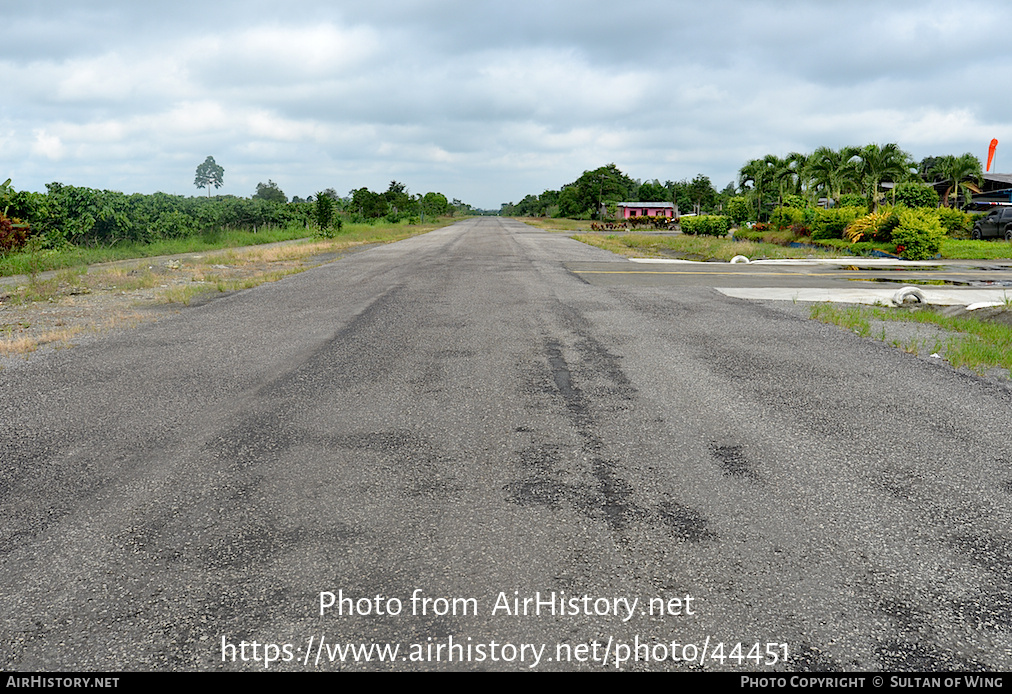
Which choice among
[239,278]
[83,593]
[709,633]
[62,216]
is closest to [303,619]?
[83,593]

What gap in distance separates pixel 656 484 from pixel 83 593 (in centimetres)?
312

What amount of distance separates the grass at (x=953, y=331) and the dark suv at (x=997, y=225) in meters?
Result: 25.3

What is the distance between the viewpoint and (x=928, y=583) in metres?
2.93

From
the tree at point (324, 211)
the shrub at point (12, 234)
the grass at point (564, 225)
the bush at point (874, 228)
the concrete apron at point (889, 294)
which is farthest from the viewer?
the grass at point (564, 225)

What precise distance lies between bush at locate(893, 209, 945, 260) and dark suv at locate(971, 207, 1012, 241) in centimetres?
857

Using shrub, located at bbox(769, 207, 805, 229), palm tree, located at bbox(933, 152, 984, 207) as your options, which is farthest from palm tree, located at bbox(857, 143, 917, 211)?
shrub, located at bbox(769, 207, 805, 229)

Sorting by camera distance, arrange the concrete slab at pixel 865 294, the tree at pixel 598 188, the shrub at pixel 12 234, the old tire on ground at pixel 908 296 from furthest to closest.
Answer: the tree at pixel 598 188 → the shrub at pixel 12 234 → the concrete slab at pixel 865 294 → the old tire on ground at pixel 908 296

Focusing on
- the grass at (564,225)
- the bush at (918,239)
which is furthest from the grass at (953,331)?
the grass at (564,225)

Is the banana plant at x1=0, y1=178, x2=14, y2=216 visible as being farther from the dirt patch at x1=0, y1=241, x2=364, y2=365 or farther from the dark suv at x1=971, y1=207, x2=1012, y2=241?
the dark suv at x1=971, y1=207, x2=1012, y2=241

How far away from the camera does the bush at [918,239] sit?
23.9 metres

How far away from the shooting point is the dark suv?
30016 millimetres

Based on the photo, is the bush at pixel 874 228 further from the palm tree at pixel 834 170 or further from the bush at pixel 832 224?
the palm tree at pixel 834 170

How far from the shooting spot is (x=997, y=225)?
30.4 metres

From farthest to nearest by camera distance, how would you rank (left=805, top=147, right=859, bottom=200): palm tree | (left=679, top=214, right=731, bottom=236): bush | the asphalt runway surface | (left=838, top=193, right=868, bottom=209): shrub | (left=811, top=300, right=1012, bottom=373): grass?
(left=805, top=147, right=859, bottom=200): palm tree < (left=838, top=193, right=868, bottom=209): shrub < (left=679, top=214, right=731, bottom=236): bush < (left=811, top=300, right=1012, bottom=373): grass < the asphalt runway surface
